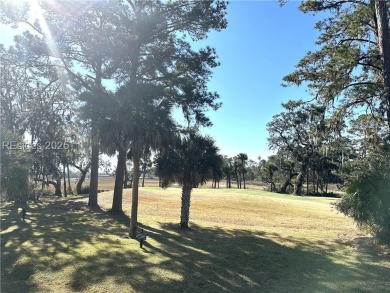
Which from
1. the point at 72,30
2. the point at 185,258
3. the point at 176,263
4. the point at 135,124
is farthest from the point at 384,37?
the point at 72,30

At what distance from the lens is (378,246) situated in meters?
11.6

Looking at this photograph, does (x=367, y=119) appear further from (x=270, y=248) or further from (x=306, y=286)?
(x=306, y=286)

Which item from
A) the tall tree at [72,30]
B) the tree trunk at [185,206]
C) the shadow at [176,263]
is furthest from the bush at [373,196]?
the tall tree at [72,30]

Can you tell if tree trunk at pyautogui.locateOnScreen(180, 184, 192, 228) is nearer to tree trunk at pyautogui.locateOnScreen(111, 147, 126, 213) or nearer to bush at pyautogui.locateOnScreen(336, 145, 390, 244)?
tree trunk at pyautogui.locateOnScreen(111, 147, 126, 213)

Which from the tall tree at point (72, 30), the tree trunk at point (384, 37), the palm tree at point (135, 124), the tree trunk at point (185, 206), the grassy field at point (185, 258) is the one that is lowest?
the grassy field at point (185, 258)

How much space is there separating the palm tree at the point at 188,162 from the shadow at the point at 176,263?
2.98 m

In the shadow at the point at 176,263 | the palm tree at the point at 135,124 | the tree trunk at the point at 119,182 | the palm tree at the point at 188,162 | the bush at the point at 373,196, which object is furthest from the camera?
the tree trunk at the point at 119,182

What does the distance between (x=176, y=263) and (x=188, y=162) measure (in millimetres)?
7194

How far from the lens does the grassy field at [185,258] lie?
7688 millimetres

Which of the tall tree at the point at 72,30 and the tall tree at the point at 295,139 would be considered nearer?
the tall tree at the point at 72,30

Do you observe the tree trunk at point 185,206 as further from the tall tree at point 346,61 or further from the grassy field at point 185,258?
the tall tree at point 346,61

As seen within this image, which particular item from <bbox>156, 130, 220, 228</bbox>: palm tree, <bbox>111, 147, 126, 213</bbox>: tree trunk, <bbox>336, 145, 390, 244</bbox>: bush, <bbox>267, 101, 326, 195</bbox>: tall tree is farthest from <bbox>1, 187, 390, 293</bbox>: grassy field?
<bbox>267, 101, 326, 195</bbox>: tall tree

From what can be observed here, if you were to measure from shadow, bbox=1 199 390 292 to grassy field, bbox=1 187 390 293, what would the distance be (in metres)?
0.03

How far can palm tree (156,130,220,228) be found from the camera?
16.2 metres
